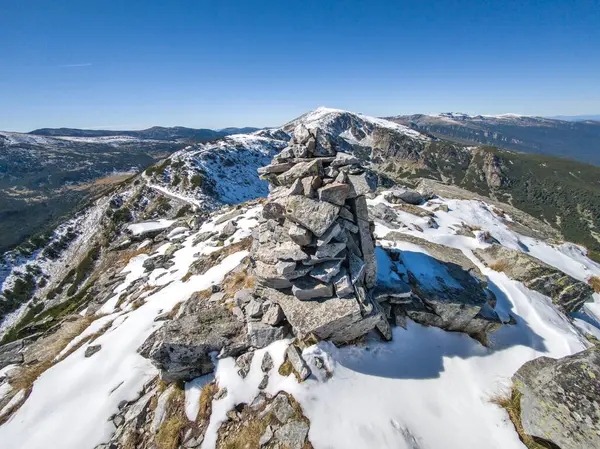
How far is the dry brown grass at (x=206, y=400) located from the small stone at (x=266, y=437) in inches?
93.2

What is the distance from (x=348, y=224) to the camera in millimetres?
12461

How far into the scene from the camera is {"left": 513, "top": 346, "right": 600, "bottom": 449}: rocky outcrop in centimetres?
809

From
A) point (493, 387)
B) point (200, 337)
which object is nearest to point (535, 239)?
point (493, 387)

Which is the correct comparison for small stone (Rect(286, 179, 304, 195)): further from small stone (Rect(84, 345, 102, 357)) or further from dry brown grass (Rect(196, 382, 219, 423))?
small stone (Rect(84, 345, 102, 357))

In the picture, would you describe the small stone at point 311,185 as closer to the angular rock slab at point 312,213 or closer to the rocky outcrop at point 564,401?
the angular rock slab at point 312,213

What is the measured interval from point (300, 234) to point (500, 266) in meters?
16.1

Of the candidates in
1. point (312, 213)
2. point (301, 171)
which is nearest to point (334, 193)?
point (312, 213)

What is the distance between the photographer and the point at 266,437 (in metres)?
8.63

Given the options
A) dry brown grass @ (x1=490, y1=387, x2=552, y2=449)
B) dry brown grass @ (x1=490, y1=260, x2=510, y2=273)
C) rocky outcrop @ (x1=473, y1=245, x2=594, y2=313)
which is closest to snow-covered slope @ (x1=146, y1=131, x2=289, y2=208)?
dry brown grass @ (x1=490, y1=260, x2=510, y2=273)

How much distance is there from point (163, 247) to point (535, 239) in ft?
135

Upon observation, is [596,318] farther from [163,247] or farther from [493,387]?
[163,247]

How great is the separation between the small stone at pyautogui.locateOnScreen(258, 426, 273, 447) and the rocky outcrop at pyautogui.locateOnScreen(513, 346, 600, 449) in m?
8.68

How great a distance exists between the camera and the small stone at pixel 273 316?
1175cm

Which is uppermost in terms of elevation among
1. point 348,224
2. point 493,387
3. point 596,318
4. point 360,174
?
point 360,174
